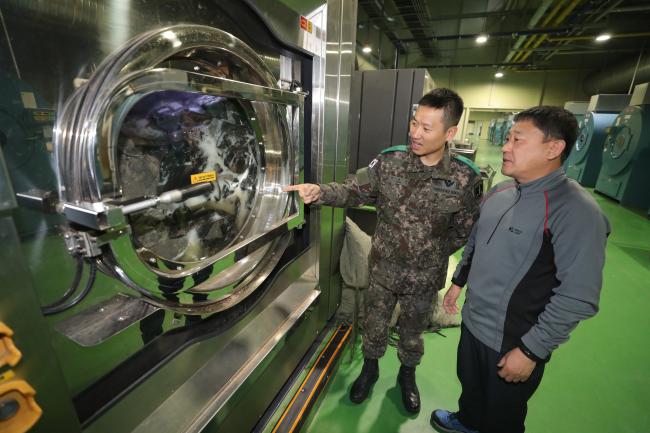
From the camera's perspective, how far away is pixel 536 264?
3.47 feet

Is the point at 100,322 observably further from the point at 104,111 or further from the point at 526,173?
the point at 526,173

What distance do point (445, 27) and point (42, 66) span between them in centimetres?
1043

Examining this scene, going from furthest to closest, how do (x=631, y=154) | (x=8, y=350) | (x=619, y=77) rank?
(x=619, y=77) → (x=631, y=154) → (x=8, y=350)

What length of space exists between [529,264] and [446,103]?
2.46 ft

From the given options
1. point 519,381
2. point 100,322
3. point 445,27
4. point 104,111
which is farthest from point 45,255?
point 445,27

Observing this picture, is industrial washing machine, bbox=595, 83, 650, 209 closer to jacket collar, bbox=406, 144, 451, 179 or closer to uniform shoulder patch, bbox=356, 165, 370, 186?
jacket collar, bbox=406, 144, 451, 179

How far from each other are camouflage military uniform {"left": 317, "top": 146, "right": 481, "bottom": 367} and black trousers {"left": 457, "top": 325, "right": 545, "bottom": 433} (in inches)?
13.1

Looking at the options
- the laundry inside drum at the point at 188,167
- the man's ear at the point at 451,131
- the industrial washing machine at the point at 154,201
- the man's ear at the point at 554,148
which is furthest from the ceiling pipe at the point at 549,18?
the laundry inside drum at the point at 188,167

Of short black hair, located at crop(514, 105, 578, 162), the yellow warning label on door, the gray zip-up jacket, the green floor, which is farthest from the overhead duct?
the yellow warning label on door

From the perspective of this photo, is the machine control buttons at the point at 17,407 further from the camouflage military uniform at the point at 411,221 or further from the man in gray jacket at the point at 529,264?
the man in gray jacket at the point at 529,264

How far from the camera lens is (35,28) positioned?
51 cm

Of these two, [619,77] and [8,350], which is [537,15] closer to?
[619,77]

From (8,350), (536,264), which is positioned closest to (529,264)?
(536,264)

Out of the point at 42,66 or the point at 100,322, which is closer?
the point at 42,66
